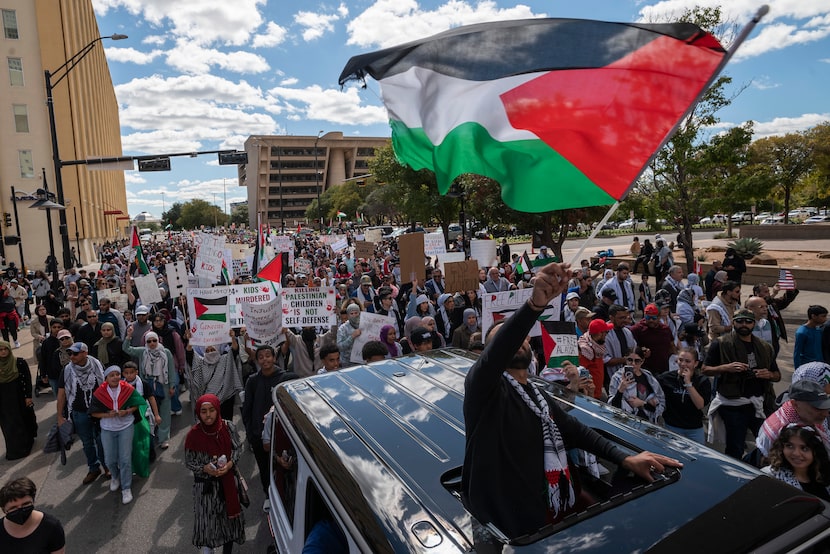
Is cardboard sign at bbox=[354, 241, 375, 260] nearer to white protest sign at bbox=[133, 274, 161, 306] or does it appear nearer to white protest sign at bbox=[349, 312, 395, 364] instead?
white protest sign at bbox=[133, 274, 161, 306]

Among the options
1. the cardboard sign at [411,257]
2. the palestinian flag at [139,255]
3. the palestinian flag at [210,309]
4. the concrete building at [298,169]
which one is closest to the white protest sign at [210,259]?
the palestinian flag at [139,255]

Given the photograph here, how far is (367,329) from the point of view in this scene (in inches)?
301

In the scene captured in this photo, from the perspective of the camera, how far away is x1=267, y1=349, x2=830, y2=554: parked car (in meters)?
1.94

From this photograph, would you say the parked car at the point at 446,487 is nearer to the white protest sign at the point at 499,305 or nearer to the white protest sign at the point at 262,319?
the white protest sign at the point at 499,305

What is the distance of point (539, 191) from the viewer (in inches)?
136

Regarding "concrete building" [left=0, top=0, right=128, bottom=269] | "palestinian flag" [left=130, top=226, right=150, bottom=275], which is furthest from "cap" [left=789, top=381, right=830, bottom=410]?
"concrete building" [left=0, top=0, right=128, bottom=269]

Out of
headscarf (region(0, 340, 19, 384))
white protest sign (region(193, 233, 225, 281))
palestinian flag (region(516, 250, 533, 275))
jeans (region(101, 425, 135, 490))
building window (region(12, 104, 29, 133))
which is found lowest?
jeans (region(101, 425, 135, 490))

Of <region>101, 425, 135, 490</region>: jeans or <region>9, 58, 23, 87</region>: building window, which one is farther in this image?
<region>9, 58, 23, 87</region>: building window

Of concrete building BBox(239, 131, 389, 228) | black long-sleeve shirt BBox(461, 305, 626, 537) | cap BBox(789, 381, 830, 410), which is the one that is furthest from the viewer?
concrete building BBox(239, 131, 389, 228)

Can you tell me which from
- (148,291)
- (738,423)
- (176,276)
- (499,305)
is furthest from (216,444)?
(176,276)

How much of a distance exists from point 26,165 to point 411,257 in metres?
39.7

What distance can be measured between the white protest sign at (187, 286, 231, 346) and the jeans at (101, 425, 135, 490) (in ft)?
5.25

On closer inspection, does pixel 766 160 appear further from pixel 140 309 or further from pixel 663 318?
pixel 140 309

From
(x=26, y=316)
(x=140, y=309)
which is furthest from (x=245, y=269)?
(x=140, y=309)
